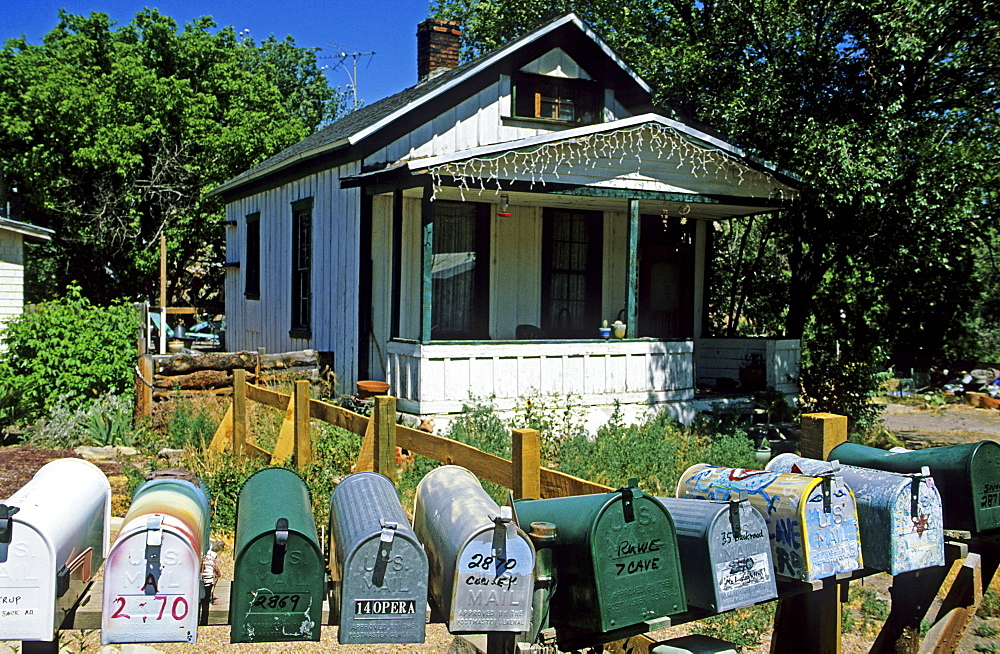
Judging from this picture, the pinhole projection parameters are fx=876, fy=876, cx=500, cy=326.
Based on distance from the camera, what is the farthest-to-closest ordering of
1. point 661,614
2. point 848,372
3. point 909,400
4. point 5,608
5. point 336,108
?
point 336,108 → point 909,400 → point 848,372 → point 661,614 → point 5,608

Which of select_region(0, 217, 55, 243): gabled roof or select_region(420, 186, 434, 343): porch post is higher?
select_region(0, 217, 55, 243): gabled roof

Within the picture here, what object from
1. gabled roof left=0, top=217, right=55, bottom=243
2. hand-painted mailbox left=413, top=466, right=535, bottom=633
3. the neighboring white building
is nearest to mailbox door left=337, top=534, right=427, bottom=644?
hand-painted mailbox left=413, top=466, right=535, bottom=633

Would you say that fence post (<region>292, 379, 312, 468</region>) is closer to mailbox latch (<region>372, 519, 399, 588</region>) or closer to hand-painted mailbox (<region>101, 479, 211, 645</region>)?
hand-painted mailbox (<region>101, 479, 211, 645</region>)

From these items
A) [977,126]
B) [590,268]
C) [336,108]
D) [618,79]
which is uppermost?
[336,108]

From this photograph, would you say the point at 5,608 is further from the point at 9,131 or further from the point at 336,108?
the point at 336,108

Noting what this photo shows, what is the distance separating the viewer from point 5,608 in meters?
2.62

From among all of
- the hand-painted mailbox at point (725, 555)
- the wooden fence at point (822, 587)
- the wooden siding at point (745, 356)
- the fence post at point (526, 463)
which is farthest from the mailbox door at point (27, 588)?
the wooden siding at point (745, 356)

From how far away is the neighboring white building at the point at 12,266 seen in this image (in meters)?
18.8

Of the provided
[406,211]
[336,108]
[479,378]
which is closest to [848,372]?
[479,378]

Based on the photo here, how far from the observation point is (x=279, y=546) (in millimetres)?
2738

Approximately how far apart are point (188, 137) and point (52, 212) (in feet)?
14.3

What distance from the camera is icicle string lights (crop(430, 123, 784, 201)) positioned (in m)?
10.3

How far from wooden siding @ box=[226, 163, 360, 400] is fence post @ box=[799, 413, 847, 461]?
28.4 ft

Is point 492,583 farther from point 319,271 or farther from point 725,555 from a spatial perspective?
point 319,271
